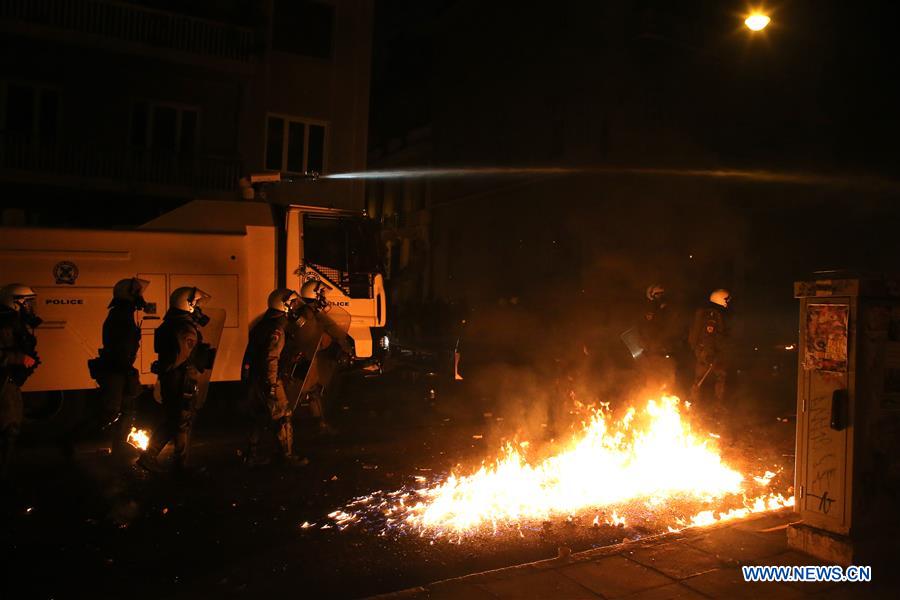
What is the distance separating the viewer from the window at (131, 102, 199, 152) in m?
16.7

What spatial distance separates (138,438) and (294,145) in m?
11.6

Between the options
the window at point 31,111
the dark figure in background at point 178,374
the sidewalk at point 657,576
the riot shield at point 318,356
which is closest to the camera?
the sidewalk at point 657,576

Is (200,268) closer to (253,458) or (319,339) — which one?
(319,339)

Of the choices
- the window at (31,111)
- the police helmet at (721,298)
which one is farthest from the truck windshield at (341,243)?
the window at (31,111)

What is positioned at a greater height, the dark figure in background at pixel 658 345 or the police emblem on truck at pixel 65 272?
the police emblem on truck at pixel 65 272

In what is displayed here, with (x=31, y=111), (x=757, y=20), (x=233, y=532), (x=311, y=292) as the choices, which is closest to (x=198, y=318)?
(x=311, y=292)

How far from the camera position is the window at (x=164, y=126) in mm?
16656

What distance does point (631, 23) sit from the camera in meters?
18.7

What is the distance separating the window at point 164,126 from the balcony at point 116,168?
425 millimetres

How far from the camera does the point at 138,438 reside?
7.95 metres

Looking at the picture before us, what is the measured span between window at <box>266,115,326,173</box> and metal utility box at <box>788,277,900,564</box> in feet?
50.1

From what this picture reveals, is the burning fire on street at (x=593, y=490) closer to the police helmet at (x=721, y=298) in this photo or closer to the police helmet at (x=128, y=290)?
the police helmet at (x=721, y=298)

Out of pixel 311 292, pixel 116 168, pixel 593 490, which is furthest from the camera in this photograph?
pixel 116 168

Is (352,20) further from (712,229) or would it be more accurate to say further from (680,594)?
(680,594)
